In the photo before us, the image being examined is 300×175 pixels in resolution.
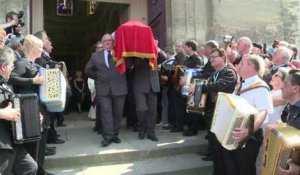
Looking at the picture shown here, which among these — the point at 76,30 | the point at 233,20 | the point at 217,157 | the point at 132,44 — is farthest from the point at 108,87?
→ the point at 76,30

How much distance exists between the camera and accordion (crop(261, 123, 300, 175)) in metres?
3.01

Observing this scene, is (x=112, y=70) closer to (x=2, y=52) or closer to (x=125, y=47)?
(x=125, y=47)

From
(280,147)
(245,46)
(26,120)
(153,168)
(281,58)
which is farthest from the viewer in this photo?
(245,46)

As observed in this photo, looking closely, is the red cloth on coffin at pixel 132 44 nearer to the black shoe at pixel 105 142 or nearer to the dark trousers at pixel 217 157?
the black shoe at pixel 105 142

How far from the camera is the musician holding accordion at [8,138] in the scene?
3.61m

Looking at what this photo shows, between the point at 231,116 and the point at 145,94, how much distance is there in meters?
2.75

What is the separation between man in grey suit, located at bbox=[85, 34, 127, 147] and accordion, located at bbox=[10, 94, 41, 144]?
2.38 m

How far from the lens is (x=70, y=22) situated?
787 inches

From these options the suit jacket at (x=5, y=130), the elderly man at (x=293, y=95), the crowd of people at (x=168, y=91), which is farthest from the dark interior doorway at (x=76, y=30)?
the elderly man at (x=293, y=95)

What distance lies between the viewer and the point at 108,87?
6.37 metres

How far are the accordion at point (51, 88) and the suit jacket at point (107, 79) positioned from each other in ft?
5.02

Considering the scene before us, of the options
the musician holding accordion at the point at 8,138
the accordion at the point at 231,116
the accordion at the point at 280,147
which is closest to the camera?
the accordion at the point at 280,147

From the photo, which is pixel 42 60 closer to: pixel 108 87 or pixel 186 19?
pixel 108 87

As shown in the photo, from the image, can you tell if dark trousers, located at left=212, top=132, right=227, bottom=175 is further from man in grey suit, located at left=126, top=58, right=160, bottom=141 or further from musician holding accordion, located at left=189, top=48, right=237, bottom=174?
man in grey suit, located at left=126, top=58, right=160, bottom=141
